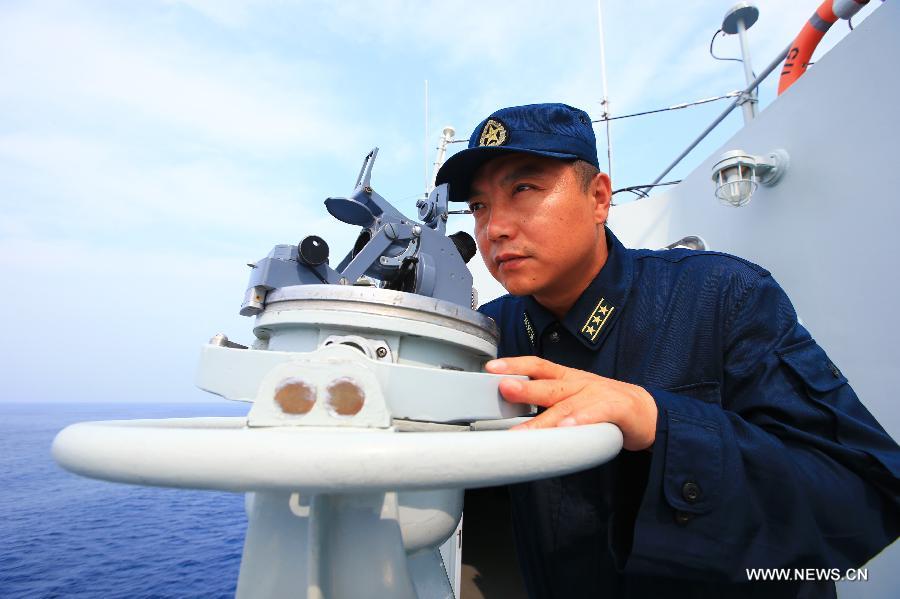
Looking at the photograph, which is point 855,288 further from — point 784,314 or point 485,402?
point 485,402

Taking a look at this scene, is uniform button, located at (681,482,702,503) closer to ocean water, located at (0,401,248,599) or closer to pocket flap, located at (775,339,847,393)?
pocket flap, located at (775,339,847,393)

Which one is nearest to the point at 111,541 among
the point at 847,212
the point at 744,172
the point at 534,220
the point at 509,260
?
the point at 509,260

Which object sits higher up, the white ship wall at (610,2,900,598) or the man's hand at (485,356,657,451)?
the white ship wall at (610,2,900,598)

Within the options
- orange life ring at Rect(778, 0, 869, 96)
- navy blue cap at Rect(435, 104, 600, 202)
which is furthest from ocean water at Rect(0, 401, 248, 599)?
orange life ring at Rect(778, 0, 869, 96)

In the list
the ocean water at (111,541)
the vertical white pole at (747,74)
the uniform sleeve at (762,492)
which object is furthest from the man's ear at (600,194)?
the ocean water at (111,541)

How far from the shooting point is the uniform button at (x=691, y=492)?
2.72ft

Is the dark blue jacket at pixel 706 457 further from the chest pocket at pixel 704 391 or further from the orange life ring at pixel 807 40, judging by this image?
the orange life ring at pixel 807 40

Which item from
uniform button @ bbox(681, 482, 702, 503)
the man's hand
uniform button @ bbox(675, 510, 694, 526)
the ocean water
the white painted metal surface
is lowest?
the ocean water

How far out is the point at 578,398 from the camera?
0.75 metres

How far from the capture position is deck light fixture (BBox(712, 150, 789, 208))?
2.68m

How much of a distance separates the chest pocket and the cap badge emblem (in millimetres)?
877

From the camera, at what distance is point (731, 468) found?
834mm

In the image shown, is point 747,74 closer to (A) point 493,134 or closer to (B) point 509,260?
(A) point 493,134

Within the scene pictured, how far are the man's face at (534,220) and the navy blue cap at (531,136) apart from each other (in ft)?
0.16
